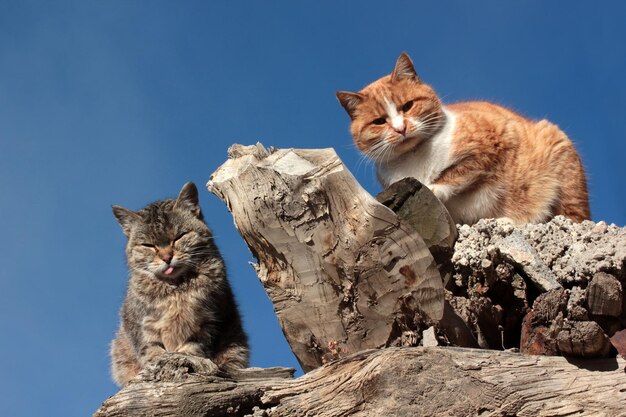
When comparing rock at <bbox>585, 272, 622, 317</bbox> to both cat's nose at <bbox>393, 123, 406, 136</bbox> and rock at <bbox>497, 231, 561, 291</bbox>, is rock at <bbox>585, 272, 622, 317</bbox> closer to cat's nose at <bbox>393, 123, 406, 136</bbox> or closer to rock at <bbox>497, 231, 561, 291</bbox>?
rock at <bbox>497, 231, 561, 291</bbox>

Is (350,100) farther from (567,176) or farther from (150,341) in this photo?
(150,341)

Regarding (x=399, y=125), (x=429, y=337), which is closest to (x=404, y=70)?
(x=399, y=125)

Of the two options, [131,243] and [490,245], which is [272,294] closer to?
[490,245]

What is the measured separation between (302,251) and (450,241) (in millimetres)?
1143

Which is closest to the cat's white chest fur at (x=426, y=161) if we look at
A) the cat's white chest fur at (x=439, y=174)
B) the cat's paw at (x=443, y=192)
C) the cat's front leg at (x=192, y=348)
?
the cat's white chest fur at (x=439, y=174)

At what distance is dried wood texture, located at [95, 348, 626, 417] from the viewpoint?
3.43 meters

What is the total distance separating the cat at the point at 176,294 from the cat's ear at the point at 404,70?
79.3 inches

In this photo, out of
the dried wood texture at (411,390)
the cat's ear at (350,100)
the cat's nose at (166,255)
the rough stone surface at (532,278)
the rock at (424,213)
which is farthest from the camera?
the cat's ear at (350,100)

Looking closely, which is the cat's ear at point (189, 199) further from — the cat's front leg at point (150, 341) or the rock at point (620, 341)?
the rock at point (620, 341)

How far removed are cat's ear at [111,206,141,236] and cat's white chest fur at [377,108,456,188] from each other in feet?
7.23

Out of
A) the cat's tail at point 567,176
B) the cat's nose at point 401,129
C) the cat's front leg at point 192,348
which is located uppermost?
the cat's nose at point 401,129

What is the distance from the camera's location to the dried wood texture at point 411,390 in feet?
11.3

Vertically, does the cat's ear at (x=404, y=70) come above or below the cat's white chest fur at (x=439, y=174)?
above

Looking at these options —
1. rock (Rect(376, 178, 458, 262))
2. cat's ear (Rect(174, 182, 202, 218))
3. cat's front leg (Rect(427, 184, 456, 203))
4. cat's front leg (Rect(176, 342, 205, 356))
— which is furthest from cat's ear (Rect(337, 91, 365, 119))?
cat's front leg (Rect(176, 342, 205, 356))
